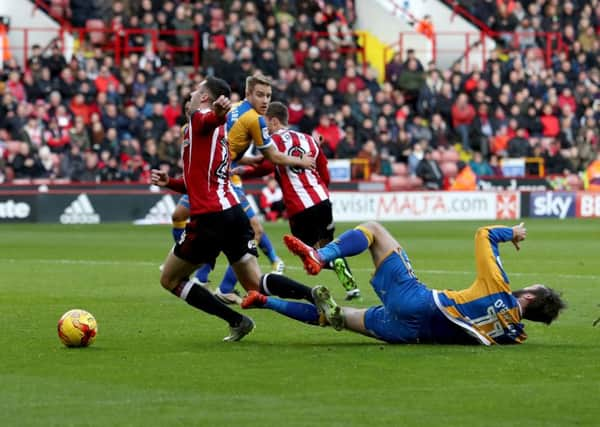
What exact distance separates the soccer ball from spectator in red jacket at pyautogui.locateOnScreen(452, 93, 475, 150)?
2844cm

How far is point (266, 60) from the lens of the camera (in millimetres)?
35938

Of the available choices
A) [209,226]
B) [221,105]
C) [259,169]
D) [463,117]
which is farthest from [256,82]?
[463,117]

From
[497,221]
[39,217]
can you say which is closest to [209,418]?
[39,217]

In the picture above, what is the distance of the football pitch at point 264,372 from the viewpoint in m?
7.52

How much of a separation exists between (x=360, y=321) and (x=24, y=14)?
2740cm

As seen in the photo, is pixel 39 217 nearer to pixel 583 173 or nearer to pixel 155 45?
pixel 155 45

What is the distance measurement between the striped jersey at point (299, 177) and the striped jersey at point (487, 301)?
4621mm

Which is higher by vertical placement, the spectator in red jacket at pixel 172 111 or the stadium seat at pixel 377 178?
the spectator in red jacket at pixel 172 111

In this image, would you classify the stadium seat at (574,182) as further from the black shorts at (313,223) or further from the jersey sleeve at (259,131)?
the jersey sleeve at (259,131)

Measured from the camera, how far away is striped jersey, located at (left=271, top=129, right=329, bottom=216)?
14688 millimetres

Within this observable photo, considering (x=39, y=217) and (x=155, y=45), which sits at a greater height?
(x=155, y=45)

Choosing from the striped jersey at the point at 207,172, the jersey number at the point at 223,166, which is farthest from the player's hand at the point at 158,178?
the jersey number at the point at 223,166

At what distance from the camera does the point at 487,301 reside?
9.94 meters

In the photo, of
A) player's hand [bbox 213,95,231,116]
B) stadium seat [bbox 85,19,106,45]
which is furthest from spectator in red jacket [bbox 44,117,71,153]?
player's hand [bbox 213,95,231,116]
